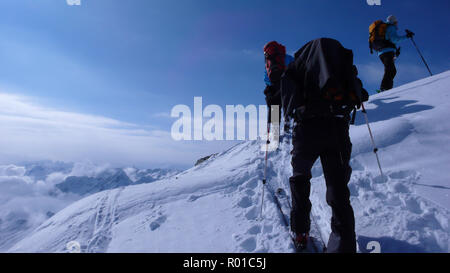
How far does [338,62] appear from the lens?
3.04 m

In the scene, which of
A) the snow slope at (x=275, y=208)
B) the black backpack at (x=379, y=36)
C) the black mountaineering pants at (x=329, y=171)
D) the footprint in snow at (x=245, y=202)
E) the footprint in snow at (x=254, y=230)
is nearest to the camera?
the black mountaineering pants at (x=329, y=171)

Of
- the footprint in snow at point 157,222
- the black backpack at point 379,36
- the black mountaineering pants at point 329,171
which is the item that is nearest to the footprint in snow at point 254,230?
the black mountaineering pants at point 329,171

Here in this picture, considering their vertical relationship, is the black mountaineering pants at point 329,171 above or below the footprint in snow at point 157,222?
above

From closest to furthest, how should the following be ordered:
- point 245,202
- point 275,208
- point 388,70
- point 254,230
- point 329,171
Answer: point 329,171 → point 254,230 → point 275,208 → point 245,202 → point 388,70

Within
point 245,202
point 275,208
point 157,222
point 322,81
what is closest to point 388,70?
point 275,208

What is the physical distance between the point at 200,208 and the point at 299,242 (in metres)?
2.81

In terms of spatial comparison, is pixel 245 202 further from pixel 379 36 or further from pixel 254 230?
pixel 379 36

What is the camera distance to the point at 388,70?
10.5 m

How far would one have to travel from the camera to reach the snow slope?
376cm

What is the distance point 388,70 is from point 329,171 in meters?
10.5

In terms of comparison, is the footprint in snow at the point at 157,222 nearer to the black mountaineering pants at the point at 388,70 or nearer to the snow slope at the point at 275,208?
the snow slope at the point at 275,208

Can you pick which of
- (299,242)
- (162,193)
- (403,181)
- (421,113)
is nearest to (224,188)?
(162,193)

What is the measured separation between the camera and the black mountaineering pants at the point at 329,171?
2.94 meters

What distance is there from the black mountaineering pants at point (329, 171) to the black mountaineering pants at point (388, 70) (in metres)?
9.50
